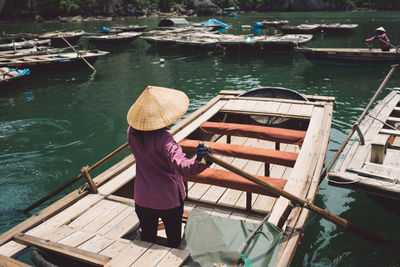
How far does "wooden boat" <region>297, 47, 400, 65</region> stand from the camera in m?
18.3

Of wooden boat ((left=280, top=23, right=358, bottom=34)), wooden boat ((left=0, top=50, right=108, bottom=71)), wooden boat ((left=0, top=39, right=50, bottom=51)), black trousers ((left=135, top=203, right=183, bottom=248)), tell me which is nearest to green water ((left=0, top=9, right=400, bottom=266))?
wooden boat ((left=0, top=50, right=108, bottom=71))

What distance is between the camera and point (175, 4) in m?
85.3

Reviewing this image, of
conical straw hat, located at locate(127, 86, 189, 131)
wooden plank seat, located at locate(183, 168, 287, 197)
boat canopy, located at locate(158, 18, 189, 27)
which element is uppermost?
Result: boat canopy, located at locate(158, 18, 189, 27)

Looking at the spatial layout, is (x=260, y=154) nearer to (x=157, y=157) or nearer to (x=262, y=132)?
(x=262, y=132)

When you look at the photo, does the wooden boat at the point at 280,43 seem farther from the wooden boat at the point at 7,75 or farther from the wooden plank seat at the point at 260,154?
the wooden plank seat at the point at 260,154

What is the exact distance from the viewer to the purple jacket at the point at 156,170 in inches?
123

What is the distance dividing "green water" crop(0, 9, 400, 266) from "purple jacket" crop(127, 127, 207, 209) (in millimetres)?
3327

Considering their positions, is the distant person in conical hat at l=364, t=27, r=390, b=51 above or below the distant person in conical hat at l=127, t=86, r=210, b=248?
above

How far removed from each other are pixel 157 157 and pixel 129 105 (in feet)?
39.9

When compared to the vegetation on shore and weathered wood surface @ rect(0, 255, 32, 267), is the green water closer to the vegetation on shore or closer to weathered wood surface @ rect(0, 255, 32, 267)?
weathered wood surface @ rect(0, 255, 32, 267)

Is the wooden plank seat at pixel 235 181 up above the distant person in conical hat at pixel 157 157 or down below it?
below

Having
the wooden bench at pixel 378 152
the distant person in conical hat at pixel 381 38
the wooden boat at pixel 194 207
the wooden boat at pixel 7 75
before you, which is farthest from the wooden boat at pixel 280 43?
the wooden bench at pixel 378 152

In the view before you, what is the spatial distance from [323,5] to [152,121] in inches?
4262

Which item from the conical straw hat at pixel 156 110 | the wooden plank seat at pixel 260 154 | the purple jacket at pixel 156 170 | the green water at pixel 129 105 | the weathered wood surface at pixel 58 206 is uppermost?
the conical straw hat at pixel 156 110
